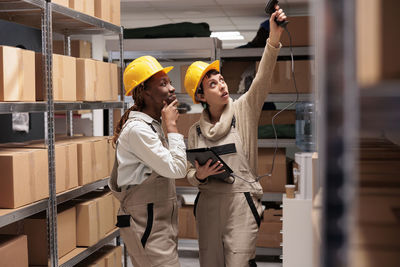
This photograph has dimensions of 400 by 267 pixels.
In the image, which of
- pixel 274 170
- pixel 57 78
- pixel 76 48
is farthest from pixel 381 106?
pixel 274 170

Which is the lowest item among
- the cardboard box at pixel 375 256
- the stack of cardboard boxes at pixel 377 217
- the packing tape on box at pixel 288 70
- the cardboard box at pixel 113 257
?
the cardboard box at pixel 113 257

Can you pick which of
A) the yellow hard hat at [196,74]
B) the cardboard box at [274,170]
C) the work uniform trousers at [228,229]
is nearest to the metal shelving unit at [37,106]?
the yellow hard hat at [196,74]

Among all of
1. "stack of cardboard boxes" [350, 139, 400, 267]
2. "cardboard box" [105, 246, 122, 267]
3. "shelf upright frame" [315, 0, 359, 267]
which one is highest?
"shelf upright frame" [315, 0, 359, 267]

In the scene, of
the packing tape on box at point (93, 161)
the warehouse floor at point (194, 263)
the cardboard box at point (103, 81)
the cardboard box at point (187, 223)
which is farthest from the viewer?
the cardboard box at point (187, 223)

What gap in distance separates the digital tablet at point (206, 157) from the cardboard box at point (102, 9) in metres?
1.70

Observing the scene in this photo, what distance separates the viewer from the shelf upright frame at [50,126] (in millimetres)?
3152

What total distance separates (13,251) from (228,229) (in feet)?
4.16

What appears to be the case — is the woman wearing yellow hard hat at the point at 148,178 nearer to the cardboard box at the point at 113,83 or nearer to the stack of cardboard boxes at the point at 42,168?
the stack of cardboard boxes at the point at 42,168

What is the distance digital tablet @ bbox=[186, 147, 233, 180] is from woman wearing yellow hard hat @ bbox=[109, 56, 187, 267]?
0.12 metres

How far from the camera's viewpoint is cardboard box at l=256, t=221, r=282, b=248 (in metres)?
5.54

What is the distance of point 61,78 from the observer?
3396mm

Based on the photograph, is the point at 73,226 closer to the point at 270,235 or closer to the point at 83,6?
the point at 83,6

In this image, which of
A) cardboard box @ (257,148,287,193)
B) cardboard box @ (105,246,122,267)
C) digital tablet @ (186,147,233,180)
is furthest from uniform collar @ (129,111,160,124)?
cardboard box @ (257,148,287,193)

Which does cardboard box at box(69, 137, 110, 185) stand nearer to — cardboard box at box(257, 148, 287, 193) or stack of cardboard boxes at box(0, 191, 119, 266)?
stack of cardboard boxes at box(0, 191, 119, 266)
